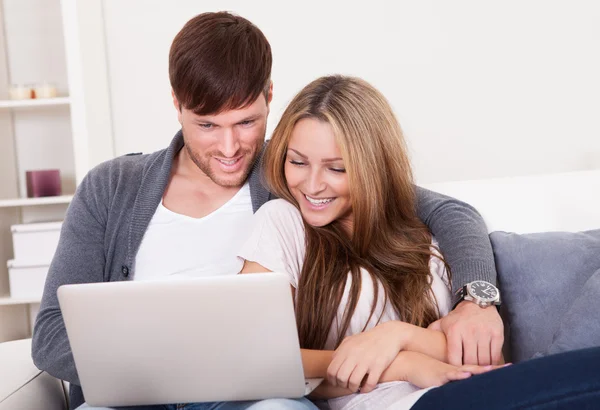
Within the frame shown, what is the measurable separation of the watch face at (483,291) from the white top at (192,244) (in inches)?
21.7

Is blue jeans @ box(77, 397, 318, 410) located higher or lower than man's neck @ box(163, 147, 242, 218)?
lower

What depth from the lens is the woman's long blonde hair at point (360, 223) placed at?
1766 millimetres

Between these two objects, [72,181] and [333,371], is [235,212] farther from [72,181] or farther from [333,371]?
[72,181]

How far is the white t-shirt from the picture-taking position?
1.76 m

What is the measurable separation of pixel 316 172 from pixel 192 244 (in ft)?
1.26

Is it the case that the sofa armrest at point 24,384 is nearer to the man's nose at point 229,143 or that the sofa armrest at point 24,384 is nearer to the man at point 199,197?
the man at point 199,197

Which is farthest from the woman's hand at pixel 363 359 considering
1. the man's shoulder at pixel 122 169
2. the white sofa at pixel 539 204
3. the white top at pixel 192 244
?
the man's shoulder at pixel 122 169

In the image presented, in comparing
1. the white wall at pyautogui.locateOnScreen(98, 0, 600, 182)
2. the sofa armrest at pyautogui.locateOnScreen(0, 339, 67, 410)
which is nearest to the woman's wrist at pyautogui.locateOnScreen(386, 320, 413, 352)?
the sofa armrest at pyautogui.locateOnScreen(0, 339, 67, 410)

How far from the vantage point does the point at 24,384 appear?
1.77 metres

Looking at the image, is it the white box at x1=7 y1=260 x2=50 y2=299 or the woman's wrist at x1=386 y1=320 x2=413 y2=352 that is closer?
the woman's wrist at x1=386 y1=320 x2=413 y2=352

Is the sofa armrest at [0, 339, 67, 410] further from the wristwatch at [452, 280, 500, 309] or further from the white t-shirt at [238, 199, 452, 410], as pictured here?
the wristwatch at [452, 280, 500, 309]

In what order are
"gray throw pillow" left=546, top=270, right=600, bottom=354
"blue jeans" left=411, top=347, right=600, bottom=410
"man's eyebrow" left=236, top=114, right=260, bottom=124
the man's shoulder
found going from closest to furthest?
"blue jeans" left=411, top=347, right=600, bottom=410 → "gray throw pillow" left=546, top=270, right=600, bottom=354 → "man's eyebrow" left=236, top=114, right=260, bottom=124 → the man's shoulder

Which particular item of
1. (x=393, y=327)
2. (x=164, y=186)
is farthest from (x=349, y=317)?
(x=164, y=186)

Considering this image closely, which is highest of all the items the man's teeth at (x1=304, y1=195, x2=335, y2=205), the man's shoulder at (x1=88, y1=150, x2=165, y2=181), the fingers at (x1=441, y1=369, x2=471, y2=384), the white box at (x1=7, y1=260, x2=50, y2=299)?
the man's shoulder at (x1=88, y1=150, x2=165, y2=181)
